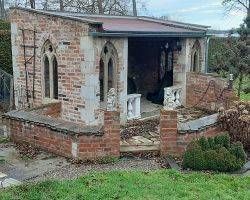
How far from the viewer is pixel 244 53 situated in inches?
706

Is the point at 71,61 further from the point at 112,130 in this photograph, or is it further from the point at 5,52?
the point at 5,52

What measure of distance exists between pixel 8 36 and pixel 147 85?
628cm

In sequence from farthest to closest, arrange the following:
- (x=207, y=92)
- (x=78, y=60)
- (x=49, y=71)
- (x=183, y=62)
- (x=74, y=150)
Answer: (x=183, y=62) < (x=207, y=92) < (x=49, y=71) < (x=78, y=60) < (x=74, y=150)

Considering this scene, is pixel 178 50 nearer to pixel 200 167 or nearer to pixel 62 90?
pixel 62 90

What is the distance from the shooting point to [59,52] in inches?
476

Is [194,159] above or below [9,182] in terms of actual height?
above

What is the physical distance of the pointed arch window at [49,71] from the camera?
12.5 meters

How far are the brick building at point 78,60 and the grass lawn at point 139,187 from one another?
430 cm

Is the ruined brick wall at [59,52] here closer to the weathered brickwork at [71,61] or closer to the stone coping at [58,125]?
the weathered brickwork at [71,61]

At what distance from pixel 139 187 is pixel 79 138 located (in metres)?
2.22

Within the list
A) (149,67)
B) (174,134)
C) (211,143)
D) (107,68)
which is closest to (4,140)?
(107,68)

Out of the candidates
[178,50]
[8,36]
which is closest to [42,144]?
[178,50]

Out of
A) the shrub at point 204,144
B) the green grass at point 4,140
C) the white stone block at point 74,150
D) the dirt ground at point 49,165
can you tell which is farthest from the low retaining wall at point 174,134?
the green grass at point 4,140

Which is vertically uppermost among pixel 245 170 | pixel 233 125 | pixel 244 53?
pixel 244 53
